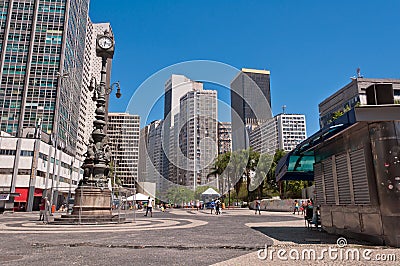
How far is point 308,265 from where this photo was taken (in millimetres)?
5141

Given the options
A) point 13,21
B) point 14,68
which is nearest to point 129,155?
point 14,68

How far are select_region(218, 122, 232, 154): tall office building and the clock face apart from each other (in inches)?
2104

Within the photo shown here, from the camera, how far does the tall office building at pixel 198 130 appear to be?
2437 inches

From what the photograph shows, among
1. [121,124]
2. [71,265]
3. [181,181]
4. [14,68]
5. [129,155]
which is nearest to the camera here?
[71,265]

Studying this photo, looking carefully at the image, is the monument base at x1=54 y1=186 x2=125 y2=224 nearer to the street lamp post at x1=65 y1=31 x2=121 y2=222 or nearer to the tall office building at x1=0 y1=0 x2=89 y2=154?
the street lamp post at x1=65 y1=31 x2=121 y2=222

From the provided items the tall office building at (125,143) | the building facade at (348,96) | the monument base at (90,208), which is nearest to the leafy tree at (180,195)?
the tall office building at (125,143)

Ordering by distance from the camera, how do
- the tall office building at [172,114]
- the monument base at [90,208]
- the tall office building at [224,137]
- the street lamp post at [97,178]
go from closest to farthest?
the monument base at [90,208], the street lamp post at [97,178], the tall office building at [172,114], the tall office building at [224,137]

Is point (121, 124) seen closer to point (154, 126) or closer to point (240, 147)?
point (154, 126)

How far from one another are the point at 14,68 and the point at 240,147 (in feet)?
170

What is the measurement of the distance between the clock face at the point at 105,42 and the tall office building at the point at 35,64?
162ft

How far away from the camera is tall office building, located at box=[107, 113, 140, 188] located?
282 ft

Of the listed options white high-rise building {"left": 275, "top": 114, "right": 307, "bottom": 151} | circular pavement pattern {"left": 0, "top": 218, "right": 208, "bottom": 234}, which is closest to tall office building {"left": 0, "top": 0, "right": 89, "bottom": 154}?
circular pavement pattern {"left": 0, "top": 218, "right": 208, "bottom": 234}

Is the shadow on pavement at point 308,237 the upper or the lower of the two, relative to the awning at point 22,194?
lower

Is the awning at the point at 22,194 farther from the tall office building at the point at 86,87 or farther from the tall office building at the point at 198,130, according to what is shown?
the tall office building at the point at 86,87
